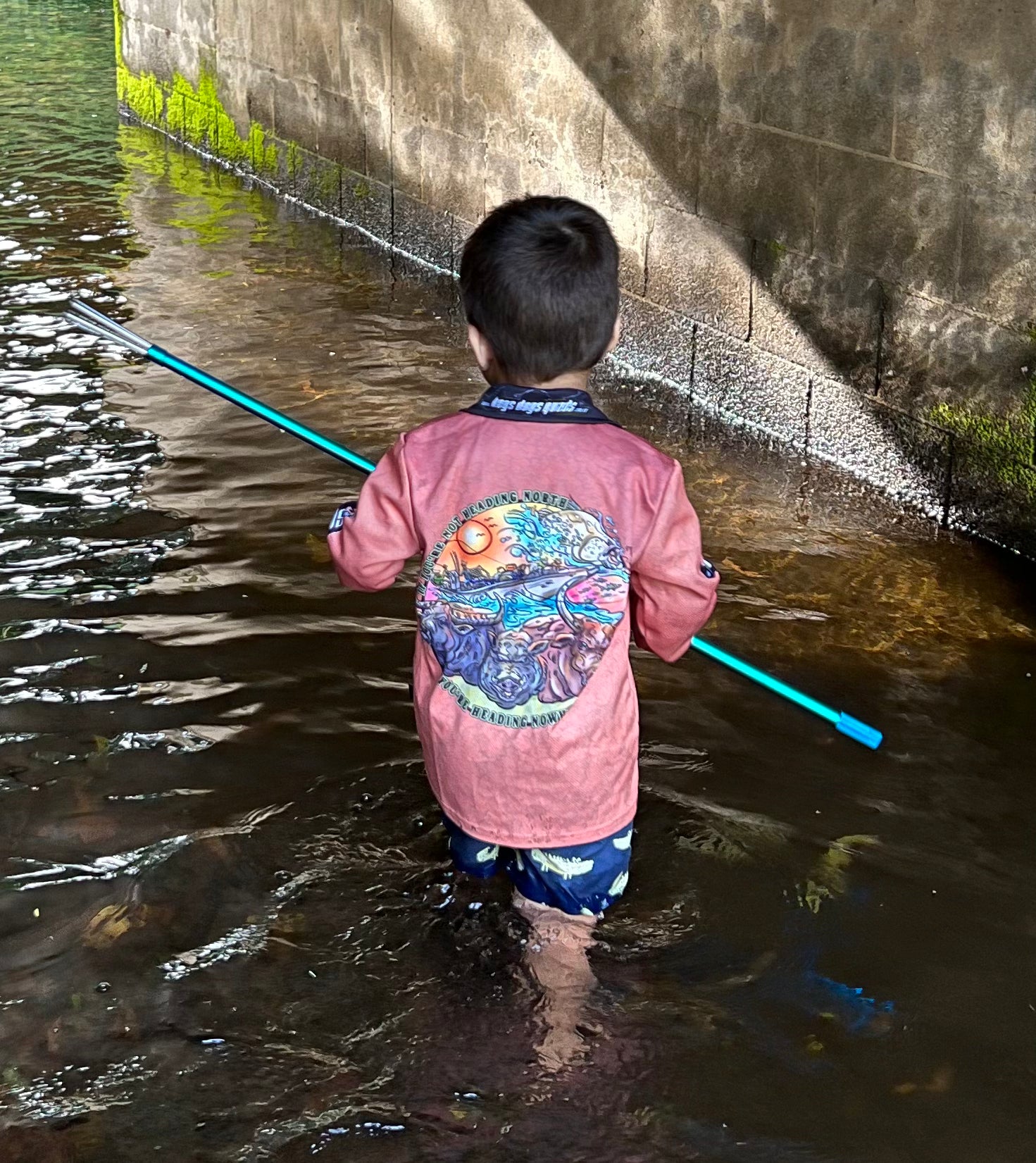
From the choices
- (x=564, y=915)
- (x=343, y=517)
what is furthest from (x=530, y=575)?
(x=564, y=915)

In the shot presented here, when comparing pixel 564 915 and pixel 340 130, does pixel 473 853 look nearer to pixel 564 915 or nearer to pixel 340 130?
pixel 564 915

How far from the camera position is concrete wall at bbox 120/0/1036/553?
4.63 m

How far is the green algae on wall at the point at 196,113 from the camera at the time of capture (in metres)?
10.4

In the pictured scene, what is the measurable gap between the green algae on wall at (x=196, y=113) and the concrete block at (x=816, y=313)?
562 centimetres

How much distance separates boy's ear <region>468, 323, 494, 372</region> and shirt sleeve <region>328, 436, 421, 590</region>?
192 millimetres

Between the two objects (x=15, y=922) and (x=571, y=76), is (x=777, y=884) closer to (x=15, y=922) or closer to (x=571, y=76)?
(x=15, y=922)

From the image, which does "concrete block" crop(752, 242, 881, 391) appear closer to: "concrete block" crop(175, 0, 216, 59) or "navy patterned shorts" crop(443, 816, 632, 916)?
"navy patterned shorts" crop(443, 816, 632, 916)

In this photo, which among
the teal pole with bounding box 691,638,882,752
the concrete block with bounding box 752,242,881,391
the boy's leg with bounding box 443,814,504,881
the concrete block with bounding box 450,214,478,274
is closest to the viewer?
the boy's leg with bounding box 443,814,504,881

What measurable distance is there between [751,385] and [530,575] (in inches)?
150

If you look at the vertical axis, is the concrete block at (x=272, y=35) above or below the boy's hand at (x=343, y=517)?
above

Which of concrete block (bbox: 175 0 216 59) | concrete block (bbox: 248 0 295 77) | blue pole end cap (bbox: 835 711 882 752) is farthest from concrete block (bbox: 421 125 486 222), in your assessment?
blue pole end cap (bbox: 835 711 882 752)

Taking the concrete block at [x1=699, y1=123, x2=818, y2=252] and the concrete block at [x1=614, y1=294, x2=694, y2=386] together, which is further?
the concrete block at [x1=614, y1=294, x2=694, y2=386]

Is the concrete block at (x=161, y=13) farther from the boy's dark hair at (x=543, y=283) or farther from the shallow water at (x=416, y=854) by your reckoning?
the boy's dark hair at (x=543, y=283)

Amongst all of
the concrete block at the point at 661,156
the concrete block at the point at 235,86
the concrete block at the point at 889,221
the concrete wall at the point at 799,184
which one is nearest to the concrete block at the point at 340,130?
the concrete wall at the point at 799,184
